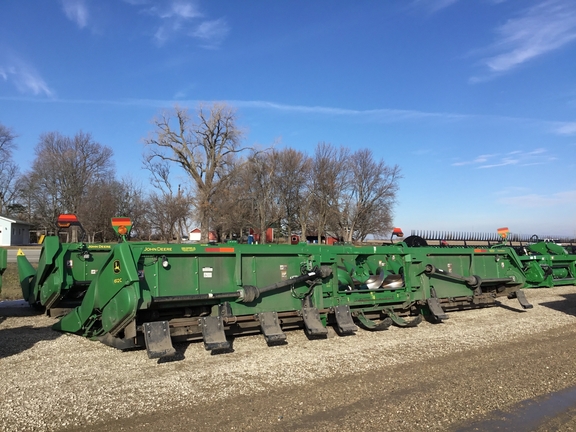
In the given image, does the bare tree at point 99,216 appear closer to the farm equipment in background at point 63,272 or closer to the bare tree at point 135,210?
the bare tree at point 135,210

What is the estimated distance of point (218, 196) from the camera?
132ft

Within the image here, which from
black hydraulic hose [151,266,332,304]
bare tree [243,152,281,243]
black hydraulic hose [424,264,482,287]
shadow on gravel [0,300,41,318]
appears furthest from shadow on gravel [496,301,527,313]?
bare tree [243,152,281,243]

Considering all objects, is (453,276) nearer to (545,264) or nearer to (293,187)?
(545,264)

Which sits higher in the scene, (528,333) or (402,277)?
(402,277)

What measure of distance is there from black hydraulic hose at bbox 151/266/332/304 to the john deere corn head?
0.02 m

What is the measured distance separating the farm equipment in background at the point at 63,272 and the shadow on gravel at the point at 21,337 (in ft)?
3.05

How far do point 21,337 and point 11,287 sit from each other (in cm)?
684

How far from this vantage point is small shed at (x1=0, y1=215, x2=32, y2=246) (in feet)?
150

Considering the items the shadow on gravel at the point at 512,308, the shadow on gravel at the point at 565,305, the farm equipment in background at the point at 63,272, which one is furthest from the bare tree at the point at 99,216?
the shadow on gravel at the point at 565,305

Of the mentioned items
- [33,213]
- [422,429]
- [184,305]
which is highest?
[33,213]

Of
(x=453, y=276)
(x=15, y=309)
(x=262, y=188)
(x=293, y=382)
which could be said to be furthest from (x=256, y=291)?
(x=262, y=188)

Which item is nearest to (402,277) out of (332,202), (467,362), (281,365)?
(467,362)

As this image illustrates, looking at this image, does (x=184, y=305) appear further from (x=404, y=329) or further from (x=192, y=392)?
(x=404, y=329)

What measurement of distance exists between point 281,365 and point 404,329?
3.31m
